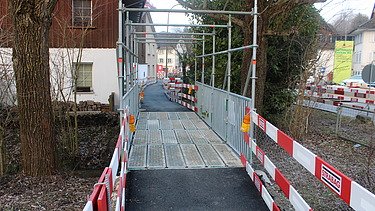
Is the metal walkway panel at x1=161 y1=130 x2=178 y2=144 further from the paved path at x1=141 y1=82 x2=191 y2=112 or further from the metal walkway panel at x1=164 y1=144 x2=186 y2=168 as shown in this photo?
the paved path at x1=141 y1=82 x2=191 y2=112

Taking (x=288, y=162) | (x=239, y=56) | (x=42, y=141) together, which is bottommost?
(x=288, y=162)

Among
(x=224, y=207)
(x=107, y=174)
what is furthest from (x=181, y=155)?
(x=107, y=174)

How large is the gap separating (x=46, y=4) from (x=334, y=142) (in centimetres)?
814

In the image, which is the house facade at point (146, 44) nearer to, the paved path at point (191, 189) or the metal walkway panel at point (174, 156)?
the metal walkway panel at point (174, 156)

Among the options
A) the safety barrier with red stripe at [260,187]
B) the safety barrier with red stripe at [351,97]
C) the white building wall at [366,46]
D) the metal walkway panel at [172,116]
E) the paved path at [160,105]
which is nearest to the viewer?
the safety barrier with red stripe at [260,187]

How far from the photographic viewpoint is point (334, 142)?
9977 mm

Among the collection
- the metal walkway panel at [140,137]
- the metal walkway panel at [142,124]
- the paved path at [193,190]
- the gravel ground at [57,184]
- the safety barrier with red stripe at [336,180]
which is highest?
the safety barrier with red stripe at [336,180]

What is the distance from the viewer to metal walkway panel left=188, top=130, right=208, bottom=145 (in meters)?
7.77

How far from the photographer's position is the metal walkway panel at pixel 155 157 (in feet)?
19.7

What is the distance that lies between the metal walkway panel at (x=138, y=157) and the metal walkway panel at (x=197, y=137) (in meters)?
1.21

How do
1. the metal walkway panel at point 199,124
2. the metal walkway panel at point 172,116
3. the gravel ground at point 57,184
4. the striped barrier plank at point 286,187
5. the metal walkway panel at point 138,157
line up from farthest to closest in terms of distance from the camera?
1. the metal walkway panel at point 172,116
2. the metal walkway panel at point 199,124
3. the metal walkway panel at point 138,157
4. the gravel ground at point 57,184
5. the striped barrier plank at point 286,187

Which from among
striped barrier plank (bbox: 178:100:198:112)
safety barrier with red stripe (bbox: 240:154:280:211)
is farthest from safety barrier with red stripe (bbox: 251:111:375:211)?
striped barrier plank (bbox: 178:100:198:112)

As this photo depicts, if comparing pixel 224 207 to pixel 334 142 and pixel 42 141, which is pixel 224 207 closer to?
pixel 42 141

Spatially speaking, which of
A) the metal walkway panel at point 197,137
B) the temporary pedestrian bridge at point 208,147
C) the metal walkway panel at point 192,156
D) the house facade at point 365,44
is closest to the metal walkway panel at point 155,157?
the temporary pedestrian bridge at point 208,147
